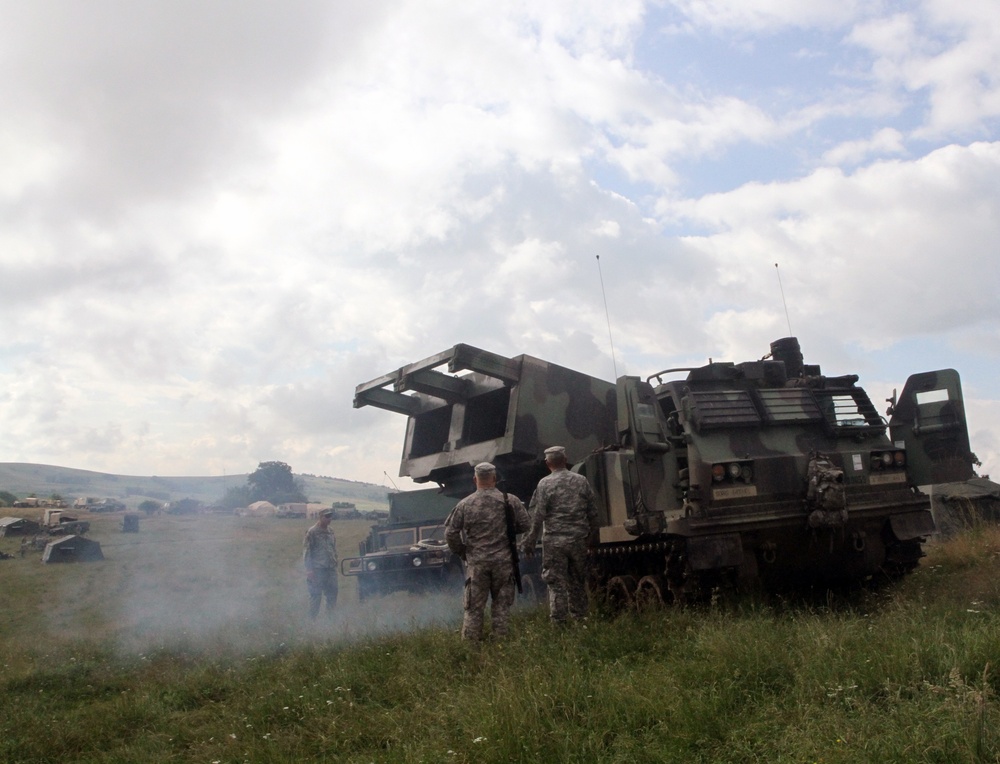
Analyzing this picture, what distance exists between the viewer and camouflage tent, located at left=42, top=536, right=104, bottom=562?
25844 mm

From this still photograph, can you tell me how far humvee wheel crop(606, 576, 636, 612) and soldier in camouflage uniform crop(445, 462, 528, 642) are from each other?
1.50m

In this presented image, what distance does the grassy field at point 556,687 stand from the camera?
4.34m

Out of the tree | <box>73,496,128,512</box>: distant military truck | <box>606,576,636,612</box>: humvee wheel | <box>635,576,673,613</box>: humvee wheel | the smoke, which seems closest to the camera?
<box>635,576,673,613</box>: humvee wheel

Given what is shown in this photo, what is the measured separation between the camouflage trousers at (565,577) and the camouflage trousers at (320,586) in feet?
19.8

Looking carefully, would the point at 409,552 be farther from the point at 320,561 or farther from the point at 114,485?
the point at 114,485

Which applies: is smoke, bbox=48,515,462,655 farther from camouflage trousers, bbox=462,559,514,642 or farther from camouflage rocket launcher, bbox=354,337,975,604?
camouflage rocket launcher, bbox=354,337,975,604

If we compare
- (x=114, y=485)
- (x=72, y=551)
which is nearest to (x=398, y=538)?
(x=72, y=551)

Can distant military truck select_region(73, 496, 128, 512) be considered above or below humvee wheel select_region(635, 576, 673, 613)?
above

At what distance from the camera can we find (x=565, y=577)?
779 centimetres

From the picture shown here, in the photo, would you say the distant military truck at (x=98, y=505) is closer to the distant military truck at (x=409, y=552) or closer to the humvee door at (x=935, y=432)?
the distant military truck at (x=409, y=552)

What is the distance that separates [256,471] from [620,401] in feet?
142

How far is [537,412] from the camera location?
11805 millimetres

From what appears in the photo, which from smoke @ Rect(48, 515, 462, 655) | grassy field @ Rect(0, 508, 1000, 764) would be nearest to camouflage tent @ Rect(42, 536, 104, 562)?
smoke @ Rect(48, 515, 462, 655)

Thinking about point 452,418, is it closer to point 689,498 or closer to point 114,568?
point 689,498
